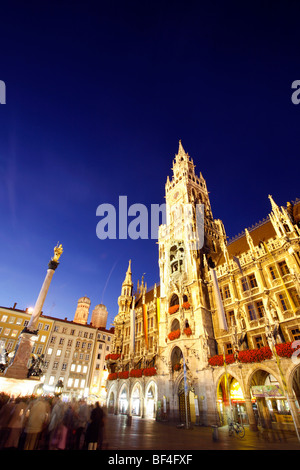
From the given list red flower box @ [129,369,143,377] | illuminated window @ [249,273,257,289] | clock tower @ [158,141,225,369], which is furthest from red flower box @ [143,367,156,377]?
illuminated window @ [249,273,257,289]

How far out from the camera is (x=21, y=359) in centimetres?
2400

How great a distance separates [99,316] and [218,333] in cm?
6485

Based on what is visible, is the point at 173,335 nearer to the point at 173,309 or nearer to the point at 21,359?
the point at 173,309

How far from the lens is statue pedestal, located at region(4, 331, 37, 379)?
22828 mm

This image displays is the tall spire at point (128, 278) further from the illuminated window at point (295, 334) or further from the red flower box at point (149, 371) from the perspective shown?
the illuminated window at point (295, 334)

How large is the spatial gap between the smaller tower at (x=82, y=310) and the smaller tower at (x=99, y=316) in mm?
2757

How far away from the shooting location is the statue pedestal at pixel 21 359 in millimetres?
22828

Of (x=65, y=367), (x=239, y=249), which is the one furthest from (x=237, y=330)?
(x=65, y=367)

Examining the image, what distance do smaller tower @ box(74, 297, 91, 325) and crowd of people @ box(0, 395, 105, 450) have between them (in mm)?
79575

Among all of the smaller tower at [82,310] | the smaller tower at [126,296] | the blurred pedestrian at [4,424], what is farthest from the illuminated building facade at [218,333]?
the smaller tower at [82,310]

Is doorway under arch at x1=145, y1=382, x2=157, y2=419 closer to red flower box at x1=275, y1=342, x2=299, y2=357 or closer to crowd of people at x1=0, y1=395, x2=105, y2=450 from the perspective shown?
red flower box at x1=275, y1=342, x2=299, y2=357

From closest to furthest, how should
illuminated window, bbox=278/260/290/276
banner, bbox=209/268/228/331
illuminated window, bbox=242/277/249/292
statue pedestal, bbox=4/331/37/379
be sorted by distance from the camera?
statue pedestal, bbox=4/331/37/379 → illuminated window, bbox=278/260/290/276 → banner, bbox=209/268/228/331 → illuminated window, bbox=242/277/249/292

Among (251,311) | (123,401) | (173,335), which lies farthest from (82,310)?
(251,311)
